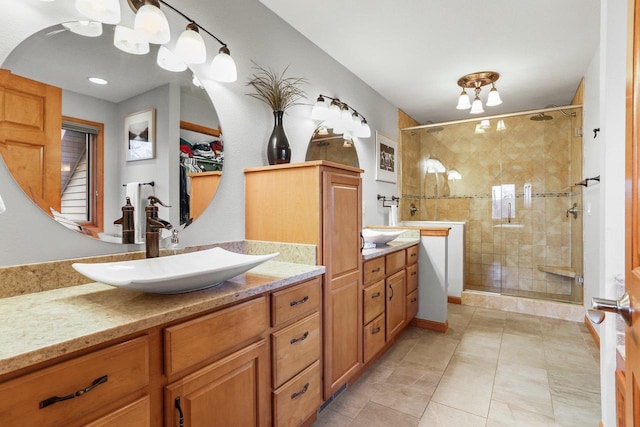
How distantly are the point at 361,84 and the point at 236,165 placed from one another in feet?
6.60

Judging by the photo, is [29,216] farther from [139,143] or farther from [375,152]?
[375,152]

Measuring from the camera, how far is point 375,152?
11.6ft

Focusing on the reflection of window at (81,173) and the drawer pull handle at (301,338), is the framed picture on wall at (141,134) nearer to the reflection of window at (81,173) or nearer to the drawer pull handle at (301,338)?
the reflection of window at (81,173)

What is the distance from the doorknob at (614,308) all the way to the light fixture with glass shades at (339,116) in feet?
7.15

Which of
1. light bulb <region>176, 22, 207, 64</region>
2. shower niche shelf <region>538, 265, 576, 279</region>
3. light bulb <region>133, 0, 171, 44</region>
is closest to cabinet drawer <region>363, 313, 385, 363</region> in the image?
light bulb <region>176, 22, 207, 64</region>

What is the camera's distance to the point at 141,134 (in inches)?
58.4

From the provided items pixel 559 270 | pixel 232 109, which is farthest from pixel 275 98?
pixel 559 270

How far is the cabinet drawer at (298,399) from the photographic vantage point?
1.37 m

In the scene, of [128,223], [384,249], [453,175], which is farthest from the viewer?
[453,175]

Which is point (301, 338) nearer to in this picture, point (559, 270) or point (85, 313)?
point (85, 313)

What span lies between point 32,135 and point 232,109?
0.96 meters

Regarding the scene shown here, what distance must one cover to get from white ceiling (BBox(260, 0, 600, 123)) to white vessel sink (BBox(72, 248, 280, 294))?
172cm

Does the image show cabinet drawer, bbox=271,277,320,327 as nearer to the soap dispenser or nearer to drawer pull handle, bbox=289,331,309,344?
drawer pull handle, bbox=289,331,309,344

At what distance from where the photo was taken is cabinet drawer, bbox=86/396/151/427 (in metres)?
0.79
